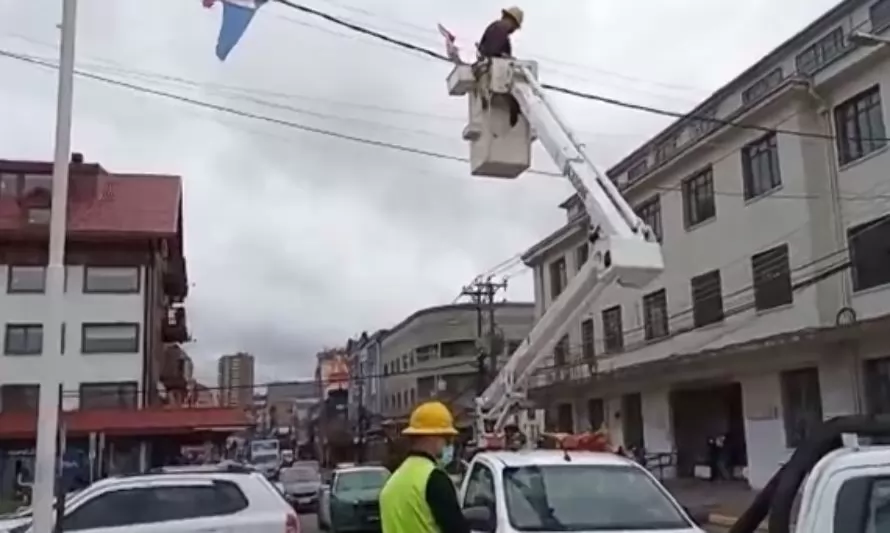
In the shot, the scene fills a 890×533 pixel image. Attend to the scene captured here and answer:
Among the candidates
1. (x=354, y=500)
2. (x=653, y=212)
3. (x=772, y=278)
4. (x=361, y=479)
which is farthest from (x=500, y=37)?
(x=653, y=212)

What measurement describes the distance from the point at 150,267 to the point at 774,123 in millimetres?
23992

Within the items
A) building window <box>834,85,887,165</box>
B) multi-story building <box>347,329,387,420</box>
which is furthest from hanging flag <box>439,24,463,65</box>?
multi-story building <box>347,329,387,420</box>

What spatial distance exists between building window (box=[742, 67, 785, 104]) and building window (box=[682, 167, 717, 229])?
2.67 metres

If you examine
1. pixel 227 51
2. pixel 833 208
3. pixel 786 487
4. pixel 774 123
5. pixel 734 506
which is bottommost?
pixel 734 506

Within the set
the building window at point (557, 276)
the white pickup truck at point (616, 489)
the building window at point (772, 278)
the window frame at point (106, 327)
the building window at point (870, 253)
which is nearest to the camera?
the white pickup truck at point (616, 489)

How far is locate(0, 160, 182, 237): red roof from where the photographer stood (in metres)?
39.3

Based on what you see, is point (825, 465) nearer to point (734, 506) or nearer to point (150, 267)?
point (734, 506)

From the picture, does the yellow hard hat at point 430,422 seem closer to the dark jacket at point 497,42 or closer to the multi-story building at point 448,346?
the dark jacket at point 497,42

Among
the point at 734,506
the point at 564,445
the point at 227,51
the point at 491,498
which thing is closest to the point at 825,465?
the point at 491,498

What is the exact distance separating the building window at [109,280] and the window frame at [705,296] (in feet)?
68.5

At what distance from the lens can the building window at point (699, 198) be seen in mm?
31750

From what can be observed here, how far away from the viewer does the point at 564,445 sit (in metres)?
10.9

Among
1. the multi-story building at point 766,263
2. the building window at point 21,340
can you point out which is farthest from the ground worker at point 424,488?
the building window at point 21,340

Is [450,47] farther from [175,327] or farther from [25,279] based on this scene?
[175,327]
